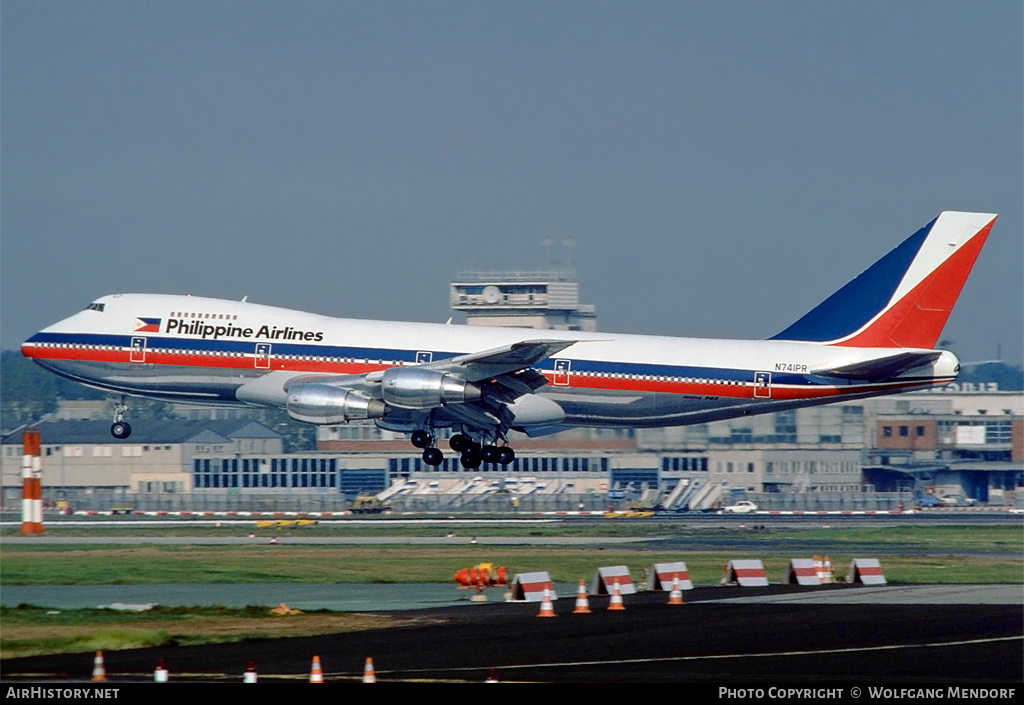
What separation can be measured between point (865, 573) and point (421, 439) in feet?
62.5

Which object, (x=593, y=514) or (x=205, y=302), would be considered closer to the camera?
(x=205, y=302)

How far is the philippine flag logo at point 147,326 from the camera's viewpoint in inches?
1933

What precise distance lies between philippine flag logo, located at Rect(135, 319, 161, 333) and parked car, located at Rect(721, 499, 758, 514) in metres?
41.0

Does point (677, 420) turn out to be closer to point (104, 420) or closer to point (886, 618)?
point (886, 618)

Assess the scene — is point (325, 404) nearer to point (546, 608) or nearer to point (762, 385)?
point (762, 385)

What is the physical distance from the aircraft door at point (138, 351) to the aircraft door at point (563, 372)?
49.3 feet

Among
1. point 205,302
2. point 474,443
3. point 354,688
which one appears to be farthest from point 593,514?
point 354,688

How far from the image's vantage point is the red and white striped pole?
A: 51.3 meters

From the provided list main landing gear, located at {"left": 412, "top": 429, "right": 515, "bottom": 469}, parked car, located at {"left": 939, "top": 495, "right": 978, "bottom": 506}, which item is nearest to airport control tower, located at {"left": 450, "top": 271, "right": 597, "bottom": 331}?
parked car, located at {"left": 939, "top": 495, "right": 978, "bottom": 506}

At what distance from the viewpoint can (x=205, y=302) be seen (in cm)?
4950

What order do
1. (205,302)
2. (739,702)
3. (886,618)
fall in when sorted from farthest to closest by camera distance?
(205,302), (886,618), (739,702)

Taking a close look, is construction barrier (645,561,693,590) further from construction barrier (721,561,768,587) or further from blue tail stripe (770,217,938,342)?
blue tail stripe (770,217,938,342)

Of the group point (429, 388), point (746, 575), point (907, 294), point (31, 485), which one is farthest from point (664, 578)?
point (31, 485)

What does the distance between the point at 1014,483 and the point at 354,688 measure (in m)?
100
